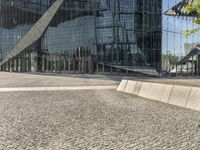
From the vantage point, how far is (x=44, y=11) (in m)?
58.9

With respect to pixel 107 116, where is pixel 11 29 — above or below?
above

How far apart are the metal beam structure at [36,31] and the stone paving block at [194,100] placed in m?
45.3

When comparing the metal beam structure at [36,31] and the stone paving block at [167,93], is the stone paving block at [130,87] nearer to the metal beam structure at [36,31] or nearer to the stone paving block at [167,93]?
the stone paving block at [167,93]

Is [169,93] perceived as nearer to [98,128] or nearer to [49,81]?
[98,128]

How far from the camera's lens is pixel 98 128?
8141 mm

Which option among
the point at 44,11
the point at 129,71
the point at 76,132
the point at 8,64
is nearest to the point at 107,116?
the point at 76,132

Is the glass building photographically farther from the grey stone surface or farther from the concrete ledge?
the concrete ledge

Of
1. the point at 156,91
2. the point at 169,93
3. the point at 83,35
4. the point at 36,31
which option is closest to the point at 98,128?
the point at 169,93

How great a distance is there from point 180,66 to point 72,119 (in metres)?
42.4

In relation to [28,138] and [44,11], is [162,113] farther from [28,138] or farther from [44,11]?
[44,11]

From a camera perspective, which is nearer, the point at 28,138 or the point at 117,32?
the point at 28,138

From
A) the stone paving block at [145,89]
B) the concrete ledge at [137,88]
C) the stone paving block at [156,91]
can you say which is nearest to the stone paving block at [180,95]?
the stone paving block at [156,91]

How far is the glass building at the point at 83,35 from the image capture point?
47438mm

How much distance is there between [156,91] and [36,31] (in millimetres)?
46871
